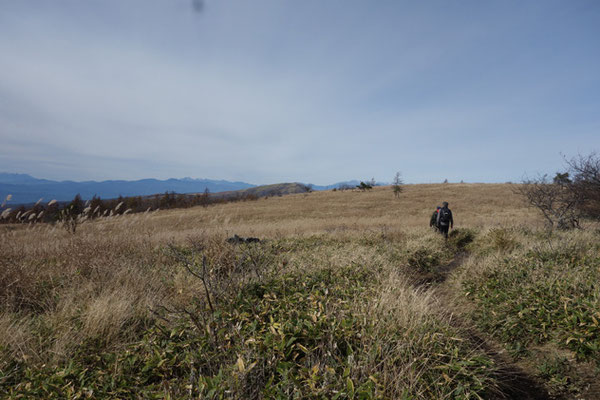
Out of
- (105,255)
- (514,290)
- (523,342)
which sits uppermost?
(105,255)

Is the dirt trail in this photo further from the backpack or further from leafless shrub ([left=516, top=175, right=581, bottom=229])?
leafless shrub ([left=516, top=175, right=581, bottom=229])

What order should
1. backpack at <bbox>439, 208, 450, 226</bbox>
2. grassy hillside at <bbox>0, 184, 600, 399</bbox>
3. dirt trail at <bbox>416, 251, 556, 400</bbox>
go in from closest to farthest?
grassy hillside at <bbox>0, 184, 600, 399</bbox>, dirt trail at <bbox>416, 251, 556, 400</bbox>, backpack at <bbox>439, 208, 450, 226</bbox>

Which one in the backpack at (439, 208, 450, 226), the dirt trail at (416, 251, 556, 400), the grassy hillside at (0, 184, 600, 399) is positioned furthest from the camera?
the backpack at (439, 208, 450, 226)

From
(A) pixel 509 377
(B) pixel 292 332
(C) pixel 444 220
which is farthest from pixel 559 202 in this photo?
(B) pixel 292 332

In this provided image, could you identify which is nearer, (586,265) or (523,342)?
(523,342)

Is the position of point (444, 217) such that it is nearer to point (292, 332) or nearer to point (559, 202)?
point (559, 202)

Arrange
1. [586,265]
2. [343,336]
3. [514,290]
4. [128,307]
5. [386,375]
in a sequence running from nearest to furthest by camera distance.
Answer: [386,375] < [343,336] < [128,307] < [514,290] < [586,265]

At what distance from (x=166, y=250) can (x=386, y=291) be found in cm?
565

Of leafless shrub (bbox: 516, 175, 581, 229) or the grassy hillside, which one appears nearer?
the grassy hillside

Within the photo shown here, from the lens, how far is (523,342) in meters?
3.61

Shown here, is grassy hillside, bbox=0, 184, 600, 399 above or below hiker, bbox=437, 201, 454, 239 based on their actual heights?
below

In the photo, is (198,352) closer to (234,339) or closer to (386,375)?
(234,339)

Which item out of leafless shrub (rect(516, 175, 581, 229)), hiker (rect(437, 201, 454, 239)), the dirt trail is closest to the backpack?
hiker (rect(437, 201, 454, 239))

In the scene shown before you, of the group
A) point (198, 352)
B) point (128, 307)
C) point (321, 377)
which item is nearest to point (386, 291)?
point (321, 377)
